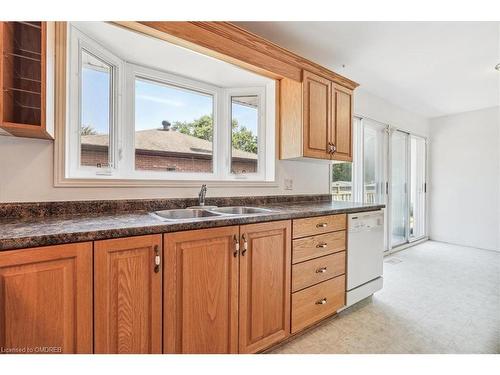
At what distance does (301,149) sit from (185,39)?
1.23m

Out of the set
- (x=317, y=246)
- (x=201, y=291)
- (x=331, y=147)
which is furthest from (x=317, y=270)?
(x=331, y=147)

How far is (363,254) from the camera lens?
224cm

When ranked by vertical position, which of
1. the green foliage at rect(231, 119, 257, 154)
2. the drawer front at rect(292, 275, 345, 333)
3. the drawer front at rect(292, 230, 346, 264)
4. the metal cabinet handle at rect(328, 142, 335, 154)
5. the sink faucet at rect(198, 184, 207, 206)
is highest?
the green foliage at rect(231, 119, 257, 154)

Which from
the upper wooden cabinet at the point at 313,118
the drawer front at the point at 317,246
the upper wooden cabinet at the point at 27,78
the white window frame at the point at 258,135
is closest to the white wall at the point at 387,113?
the upper wooden cabinet at the point at 313,118

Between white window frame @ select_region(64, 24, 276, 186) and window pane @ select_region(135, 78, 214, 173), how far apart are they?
0.15ft

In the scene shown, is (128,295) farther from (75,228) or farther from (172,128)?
(172,128)

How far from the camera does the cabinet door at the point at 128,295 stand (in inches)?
41.0

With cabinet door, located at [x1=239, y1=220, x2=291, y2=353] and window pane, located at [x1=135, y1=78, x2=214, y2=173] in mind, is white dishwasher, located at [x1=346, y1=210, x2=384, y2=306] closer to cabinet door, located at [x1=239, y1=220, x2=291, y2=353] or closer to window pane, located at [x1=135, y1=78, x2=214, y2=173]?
cabinet door, located at [x1=239, y1=220, x2=291, y2=353]

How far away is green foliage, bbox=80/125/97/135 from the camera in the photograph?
1711 millimetres

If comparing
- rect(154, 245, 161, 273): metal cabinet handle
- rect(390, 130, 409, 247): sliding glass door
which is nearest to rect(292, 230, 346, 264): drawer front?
rect(154, 245, 161, 273): metal cabinet handle

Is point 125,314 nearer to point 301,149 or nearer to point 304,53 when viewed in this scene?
point 301,149
